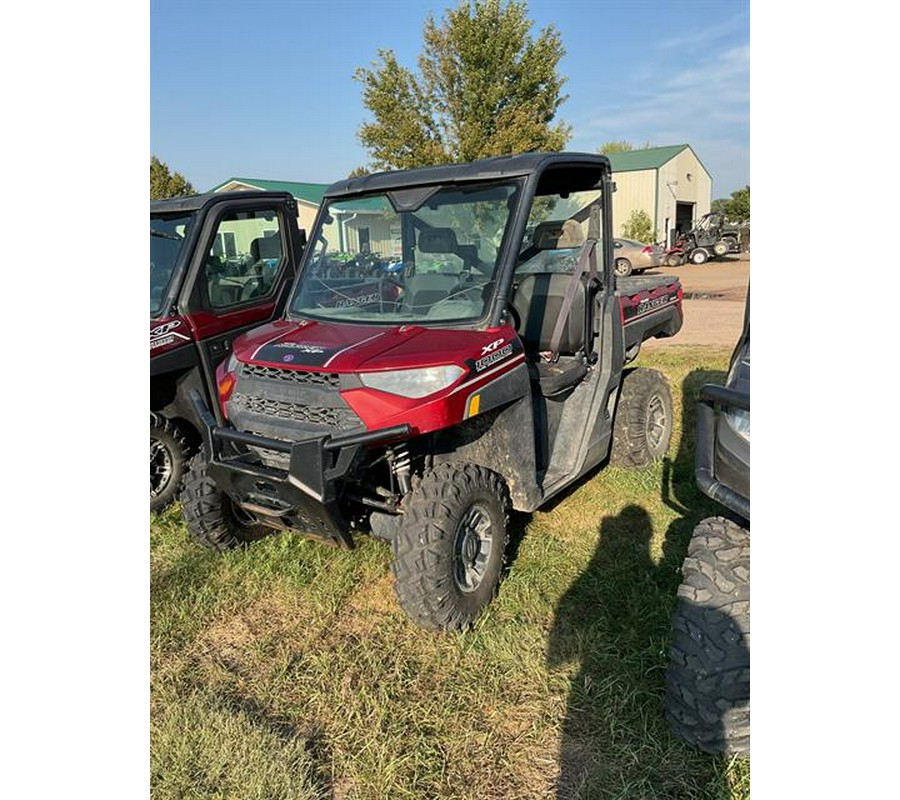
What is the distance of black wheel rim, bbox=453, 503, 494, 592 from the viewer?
3184 millimetres

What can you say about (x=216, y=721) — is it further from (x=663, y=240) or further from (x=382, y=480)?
(x=663, y=240)

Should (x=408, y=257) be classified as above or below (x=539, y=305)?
above

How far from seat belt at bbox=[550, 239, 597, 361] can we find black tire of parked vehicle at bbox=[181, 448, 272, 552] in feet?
6.69

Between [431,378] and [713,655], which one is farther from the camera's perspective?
[431,378]

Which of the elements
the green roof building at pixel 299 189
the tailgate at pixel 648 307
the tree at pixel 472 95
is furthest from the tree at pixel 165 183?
the tailgate at pixel 648 307

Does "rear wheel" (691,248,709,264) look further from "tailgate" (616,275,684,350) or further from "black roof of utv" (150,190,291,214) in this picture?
"black roof of utv" (150,190,291,214)

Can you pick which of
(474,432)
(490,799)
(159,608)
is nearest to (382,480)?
(474,432)

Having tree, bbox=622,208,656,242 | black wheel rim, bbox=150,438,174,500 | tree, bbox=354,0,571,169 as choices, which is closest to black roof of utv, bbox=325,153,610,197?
black wheel rim, bbox=150,438,174,500

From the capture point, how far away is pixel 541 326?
4371 millimetres

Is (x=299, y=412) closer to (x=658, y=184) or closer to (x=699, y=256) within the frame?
(x=699, y=256)

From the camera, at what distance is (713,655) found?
89.0 inches

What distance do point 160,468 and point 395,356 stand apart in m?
2.53

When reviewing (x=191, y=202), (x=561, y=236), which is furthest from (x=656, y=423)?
(x=191, y=202)

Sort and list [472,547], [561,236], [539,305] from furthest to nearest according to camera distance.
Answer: [539,305], [561,236], [472,547]
